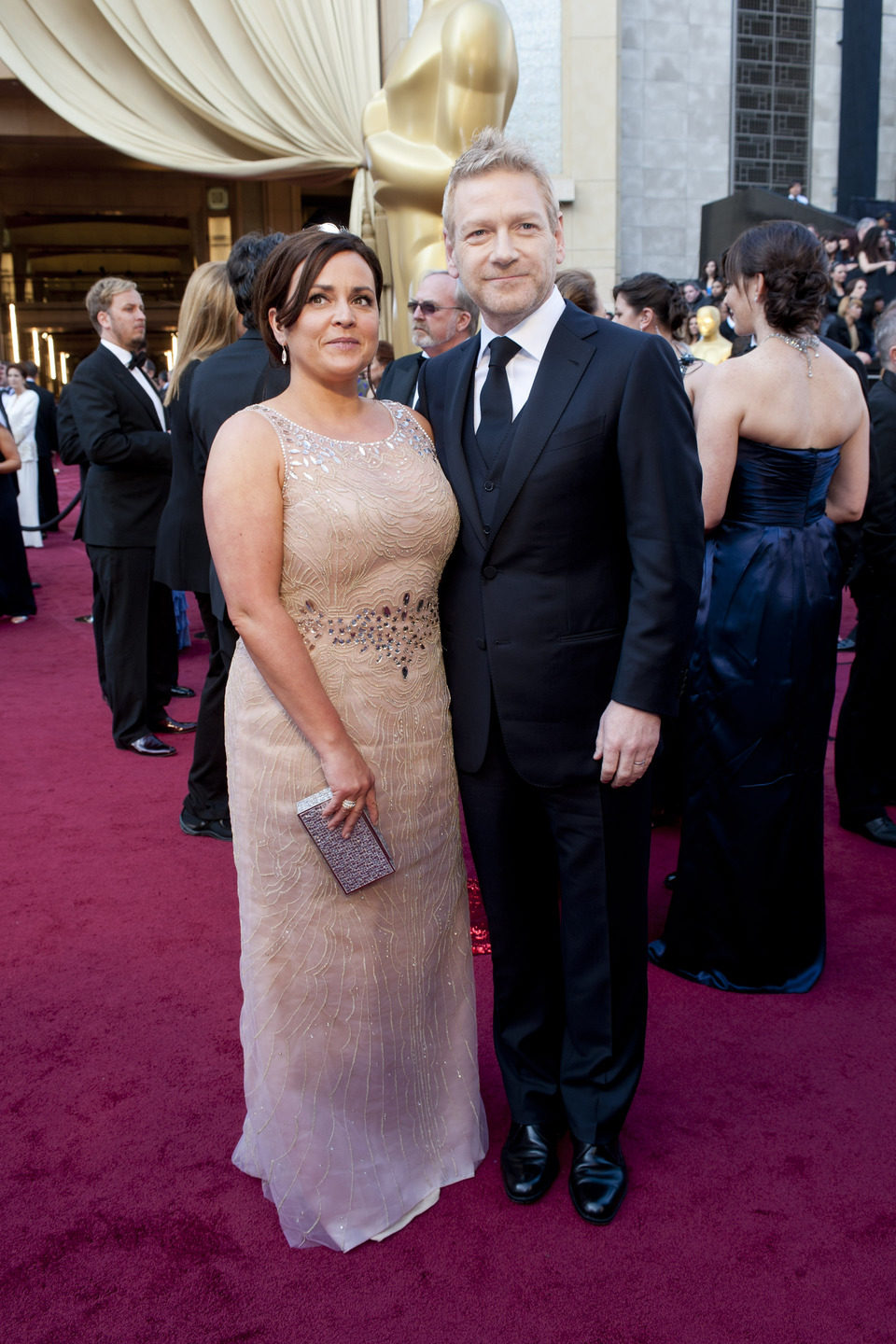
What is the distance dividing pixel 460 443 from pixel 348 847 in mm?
687

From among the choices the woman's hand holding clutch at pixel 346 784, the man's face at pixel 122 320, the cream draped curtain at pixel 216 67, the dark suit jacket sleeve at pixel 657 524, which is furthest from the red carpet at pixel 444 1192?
the cream draped curtain at pixel 216 67

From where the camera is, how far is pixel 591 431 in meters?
A: 1.79

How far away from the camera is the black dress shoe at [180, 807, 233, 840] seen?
12.4 ft

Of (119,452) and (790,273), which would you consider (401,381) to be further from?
(119,452)

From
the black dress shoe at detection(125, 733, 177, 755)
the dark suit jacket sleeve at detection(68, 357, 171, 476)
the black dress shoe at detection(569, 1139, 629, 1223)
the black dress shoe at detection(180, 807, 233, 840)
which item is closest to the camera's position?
the black dress shoe at detection(569, 1139, 629, 1223)

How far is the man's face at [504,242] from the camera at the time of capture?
179cm

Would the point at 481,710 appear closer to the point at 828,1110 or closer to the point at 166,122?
the point at 828,1110

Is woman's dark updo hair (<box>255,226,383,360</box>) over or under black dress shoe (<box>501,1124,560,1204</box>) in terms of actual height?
over

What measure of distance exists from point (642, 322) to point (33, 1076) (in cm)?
270

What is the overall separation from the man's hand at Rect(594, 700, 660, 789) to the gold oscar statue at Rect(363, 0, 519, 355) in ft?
17.0

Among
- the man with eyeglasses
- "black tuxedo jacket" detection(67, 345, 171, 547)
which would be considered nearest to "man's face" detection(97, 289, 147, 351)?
"black tuxedo jacket" detection(67, 345, 171, 547)

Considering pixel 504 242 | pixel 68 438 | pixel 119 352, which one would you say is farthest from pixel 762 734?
pixel 68 438

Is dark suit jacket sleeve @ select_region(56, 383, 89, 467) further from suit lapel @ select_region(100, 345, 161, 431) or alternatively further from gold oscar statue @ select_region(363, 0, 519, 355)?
gold oscar statue @ select_region(363, 0, 519, 355)

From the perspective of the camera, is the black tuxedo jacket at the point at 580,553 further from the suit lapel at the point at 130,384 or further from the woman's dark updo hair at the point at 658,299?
the suit lapel at the point at 130,384
